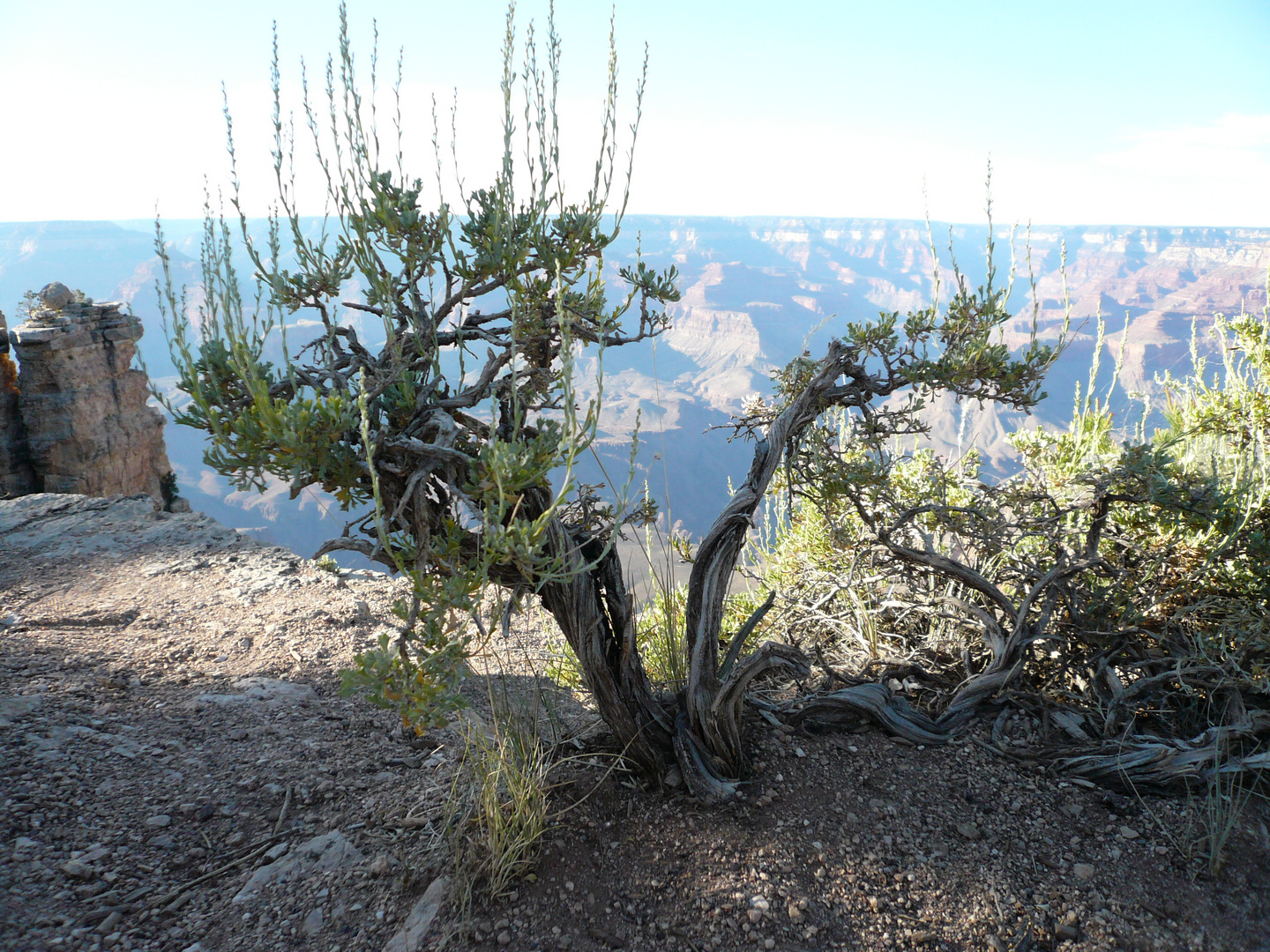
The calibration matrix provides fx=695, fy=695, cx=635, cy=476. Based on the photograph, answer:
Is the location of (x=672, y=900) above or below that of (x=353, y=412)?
below

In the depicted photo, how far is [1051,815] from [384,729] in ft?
8.96

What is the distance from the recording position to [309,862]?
2209 mm

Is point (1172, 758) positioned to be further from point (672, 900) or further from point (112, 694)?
point (112, 694)

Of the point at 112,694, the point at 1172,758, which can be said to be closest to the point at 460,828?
the point at 112,694

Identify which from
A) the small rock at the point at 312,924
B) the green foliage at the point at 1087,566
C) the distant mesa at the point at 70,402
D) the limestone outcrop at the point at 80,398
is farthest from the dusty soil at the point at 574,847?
the limestone outcrop at the point at 80,398

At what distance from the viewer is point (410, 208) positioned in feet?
6.81

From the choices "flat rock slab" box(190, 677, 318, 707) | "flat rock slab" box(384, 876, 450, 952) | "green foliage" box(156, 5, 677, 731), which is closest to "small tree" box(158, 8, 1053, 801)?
"green foliage" box(156, 5, 677, 731)

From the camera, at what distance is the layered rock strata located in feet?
38.1

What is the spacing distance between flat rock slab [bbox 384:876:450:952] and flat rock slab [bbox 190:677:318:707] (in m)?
1.74

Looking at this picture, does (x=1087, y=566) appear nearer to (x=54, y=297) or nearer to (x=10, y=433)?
(x=10, y=433)

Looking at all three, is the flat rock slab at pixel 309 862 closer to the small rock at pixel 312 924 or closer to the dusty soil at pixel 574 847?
the dusty soil at pixel 574 847

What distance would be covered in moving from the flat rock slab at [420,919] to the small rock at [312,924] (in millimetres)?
Result: 223

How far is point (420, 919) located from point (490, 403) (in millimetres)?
1482

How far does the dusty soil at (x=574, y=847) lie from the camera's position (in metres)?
1.98
